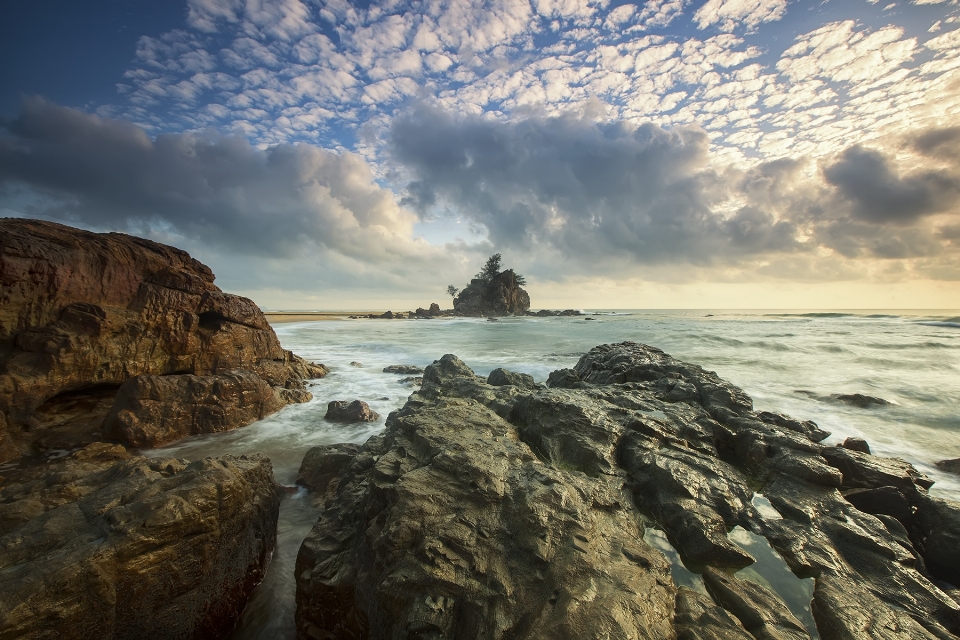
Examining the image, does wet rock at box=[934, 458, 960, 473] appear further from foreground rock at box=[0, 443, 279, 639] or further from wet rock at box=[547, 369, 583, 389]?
foreground rock at box=[0, 443, 279, 639]

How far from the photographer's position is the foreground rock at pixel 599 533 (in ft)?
7.71

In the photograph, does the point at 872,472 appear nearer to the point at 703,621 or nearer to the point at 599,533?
the point at 703,621

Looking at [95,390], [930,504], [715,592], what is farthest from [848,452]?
[95,390]

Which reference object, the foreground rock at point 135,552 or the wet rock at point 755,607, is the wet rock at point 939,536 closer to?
the wet rock at point 755,607

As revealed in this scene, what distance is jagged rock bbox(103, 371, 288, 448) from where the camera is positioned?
6406 millimetres

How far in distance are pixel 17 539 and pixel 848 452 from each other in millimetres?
9223

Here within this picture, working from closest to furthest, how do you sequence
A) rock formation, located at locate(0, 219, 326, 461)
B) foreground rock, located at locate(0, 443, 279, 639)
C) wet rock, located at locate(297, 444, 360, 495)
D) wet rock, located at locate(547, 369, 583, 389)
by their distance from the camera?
1. foreground rock, located at locate(0, 443, 279, 639)
2. wet rock, located at locate(297, 444, 360, 495)
3. rock formation, located at locate(0, 219, 326, 461)
4. wet rock, located at locate(547, 369, 583, 389)

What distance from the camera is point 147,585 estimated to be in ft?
9.33

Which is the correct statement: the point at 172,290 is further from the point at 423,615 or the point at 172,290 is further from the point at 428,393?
the point at 423,615

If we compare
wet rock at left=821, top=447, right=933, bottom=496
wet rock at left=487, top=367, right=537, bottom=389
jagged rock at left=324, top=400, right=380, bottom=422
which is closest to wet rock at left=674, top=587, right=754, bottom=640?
wet rock at left=821, top=447, right=933, bottom=496

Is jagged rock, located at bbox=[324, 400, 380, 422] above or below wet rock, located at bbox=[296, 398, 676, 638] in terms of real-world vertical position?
below

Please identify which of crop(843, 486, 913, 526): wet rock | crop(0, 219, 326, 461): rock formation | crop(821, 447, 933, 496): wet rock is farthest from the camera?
crop(0, 219, 326, 461): rock formation

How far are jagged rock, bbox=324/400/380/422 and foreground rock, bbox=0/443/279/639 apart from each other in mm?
4548

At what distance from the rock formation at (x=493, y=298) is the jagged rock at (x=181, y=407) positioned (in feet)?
246
